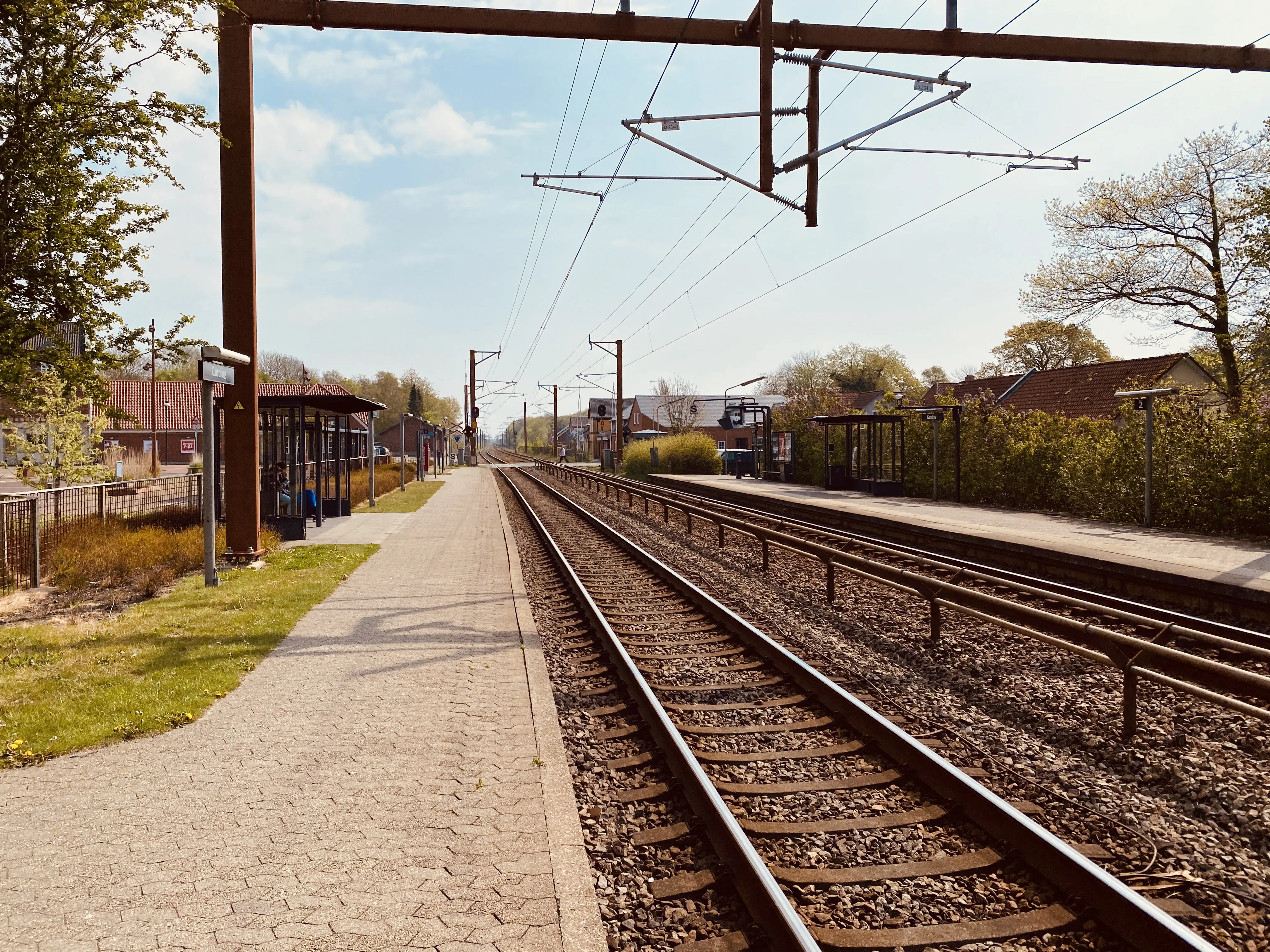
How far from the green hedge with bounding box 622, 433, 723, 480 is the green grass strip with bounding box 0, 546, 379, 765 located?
36027mm

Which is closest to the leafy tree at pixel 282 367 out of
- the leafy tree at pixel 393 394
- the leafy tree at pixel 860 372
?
the leafy tree at pixel 393 394

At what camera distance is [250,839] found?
3.99 metres

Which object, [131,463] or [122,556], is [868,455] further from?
[131,463]

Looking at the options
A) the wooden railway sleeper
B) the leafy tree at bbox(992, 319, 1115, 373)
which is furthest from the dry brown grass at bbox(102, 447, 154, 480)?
the leafy tree at bbox(992, 319, 1115, 373)

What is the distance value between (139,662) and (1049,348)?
70193mm

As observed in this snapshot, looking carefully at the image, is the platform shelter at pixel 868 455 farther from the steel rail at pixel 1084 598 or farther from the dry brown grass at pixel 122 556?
the dry brown grass at pixel 122 556

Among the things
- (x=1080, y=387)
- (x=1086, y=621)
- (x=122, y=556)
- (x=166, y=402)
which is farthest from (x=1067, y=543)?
(x=166, y=402)

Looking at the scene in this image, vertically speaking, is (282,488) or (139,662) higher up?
(282,488)

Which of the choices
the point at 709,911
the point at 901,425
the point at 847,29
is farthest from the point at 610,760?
the point at 901,425

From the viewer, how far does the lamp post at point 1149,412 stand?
15.2m

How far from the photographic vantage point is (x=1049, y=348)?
66000mm

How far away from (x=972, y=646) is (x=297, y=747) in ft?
19.4

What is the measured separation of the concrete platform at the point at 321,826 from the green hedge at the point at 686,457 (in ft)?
130

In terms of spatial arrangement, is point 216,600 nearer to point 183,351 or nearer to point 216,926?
point 183,351
